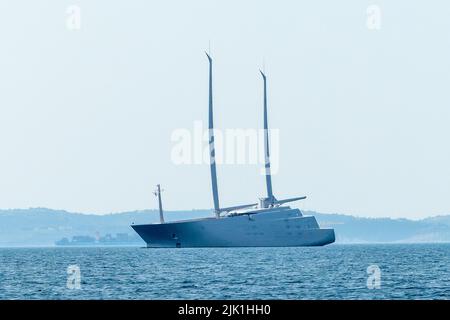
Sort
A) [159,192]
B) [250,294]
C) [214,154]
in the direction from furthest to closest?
[159,192] < [214,154] < [250,294]

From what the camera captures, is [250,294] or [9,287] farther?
[9,287]

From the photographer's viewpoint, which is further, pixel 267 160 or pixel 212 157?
pixel 267 160

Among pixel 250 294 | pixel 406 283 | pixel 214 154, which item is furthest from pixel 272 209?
pixel 250 294

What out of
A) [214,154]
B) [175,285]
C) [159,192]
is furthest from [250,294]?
[159,192]

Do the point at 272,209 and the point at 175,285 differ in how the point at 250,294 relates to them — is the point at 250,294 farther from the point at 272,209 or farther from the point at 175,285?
the point at 272,209

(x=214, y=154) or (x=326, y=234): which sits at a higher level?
(x=214, y=154)

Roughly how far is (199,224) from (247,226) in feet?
27.3

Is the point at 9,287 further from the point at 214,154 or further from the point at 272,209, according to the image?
the point at 272,209
